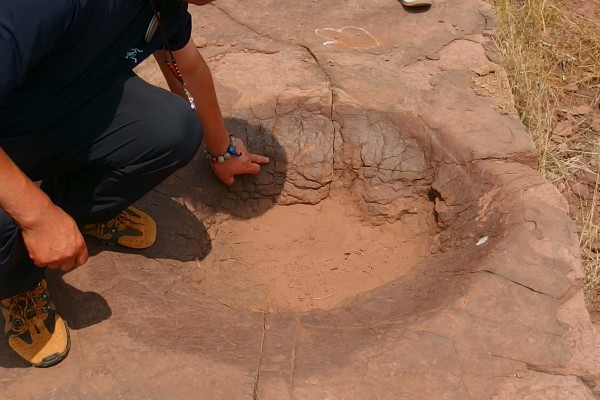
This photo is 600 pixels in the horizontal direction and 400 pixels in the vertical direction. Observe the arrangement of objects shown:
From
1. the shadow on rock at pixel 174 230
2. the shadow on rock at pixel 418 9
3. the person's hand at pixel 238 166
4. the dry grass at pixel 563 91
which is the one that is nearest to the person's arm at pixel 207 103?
the person's hand at pixel 238 166

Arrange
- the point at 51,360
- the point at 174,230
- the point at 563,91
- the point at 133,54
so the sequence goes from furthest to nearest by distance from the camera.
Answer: the point at 563,91
the point at 174,230
the point at 133,54
the point at 51,360

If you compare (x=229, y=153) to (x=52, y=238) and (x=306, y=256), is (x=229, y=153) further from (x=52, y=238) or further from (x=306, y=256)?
(x=52, y=238)

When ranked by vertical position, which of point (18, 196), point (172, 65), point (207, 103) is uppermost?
point (18, 196)

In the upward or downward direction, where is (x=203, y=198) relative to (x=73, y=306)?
downward

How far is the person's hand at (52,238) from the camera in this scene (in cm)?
165

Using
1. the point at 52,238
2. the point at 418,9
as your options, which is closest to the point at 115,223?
the point at 52,238

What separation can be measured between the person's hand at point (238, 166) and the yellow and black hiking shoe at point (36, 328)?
87 cm

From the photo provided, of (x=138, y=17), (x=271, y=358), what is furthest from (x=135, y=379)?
(x=138, y=17)

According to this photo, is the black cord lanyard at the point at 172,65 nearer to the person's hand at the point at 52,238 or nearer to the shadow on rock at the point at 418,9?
the person's hand at the point at 52,238

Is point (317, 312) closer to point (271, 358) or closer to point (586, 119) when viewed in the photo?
point (271, 358)

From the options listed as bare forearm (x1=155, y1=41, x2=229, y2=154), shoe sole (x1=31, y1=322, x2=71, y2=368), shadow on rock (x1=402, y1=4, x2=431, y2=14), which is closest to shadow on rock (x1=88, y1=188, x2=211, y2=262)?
bare forearm (x1=155, y1=41, x2=229, y2=154)

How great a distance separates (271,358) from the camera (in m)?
1.91

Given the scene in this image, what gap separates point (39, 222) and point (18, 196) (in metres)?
0.08

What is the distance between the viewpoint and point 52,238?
5.47 feet
